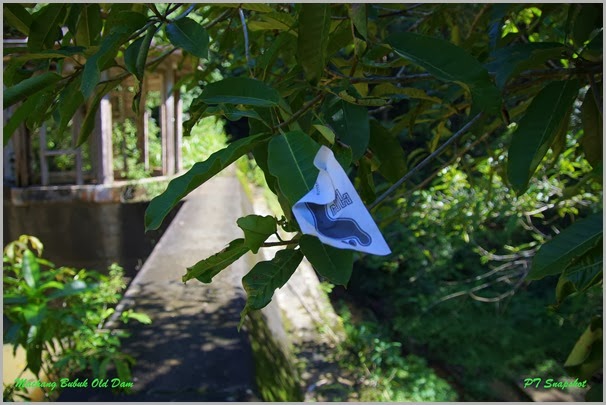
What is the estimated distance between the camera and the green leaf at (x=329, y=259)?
0.68m

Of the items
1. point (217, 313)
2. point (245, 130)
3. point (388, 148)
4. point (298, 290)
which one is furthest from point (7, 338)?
point (245, 130)

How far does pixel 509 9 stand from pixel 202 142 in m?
9.31

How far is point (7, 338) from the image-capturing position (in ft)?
9.34

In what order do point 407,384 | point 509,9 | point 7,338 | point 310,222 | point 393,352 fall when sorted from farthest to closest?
1. point 393,352
2. point 407,384
3. point 7,338
4. point 509,9
5. point 310,222

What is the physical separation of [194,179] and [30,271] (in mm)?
2781

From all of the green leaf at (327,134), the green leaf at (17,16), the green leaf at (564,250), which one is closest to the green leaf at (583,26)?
the green leaf at (564,250)

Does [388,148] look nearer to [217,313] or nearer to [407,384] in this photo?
[217,313]

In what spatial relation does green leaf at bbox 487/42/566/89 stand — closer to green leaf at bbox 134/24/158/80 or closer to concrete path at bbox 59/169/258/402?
green leaf at bbox 134/24/158/80

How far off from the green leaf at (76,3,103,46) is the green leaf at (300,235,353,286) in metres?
0.79

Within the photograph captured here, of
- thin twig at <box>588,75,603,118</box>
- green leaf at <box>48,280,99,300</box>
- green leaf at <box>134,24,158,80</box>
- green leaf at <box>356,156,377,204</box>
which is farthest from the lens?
green leaf at <box>48,280,99,300</box>

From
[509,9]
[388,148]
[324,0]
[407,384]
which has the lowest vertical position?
[407,384]

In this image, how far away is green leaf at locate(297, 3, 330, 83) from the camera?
857 mm

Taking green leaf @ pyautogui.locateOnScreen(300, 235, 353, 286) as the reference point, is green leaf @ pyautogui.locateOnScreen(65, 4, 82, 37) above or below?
above

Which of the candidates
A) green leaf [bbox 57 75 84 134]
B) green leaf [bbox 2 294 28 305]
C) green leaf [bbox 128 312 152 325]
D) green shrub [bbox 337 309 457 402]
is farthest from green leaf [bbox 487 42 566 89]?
green shrub [bbox 337 309 457 402]
